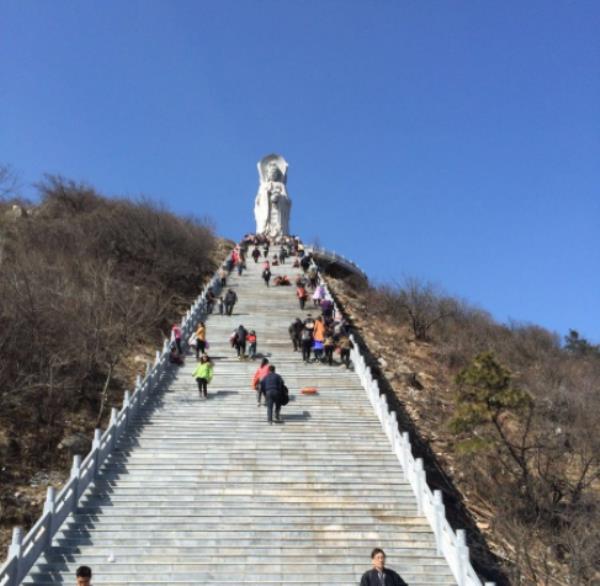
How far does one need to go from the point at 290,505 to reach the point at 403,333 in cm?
1871

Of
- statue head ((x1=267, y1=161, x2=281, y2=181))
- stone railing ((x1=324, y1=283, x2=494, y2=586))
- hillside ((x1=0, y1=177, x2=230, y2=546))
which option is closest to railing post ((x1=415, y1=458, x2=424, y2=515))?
stone railing ((x1=324, y1=283, x2=494, y2=586))

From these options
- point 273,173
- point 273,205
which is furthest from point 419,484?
point 273,173

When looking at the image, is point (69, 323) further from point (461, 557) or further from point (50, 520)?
point (461, 557)

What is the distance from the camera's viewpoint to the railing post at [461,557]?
9211 mm

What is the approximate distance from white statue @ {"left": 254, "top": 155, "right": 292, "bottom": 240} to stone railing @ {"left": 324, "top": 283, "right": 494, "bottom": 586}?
31948mm

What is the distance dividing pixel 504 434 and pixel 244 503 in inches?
380

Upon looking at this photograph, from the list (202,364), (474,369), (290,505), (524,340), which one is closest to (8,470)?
(202,364)

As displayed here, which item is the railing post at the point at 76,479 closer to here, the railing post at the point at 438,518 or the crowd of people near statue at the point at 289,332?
the crowd of people near statue at the point at 289,332

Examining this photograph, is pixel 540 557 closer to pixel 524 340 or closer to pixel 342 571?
pixel 342 571

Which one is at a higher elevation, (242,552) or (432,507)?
(432,507)

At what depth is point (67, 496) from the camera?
10.7m

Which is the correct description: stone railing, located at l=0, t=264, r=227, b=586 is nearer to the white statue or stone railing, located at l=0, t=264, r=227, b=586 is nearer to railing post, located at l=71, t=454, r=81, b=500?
railing post, located at l=71, t=454, r=81, b=500

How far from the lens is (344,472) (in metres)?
12.5

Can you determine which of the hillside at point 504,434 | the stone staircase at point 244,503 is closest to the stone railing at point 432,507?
the stone staircase at point 244,503
